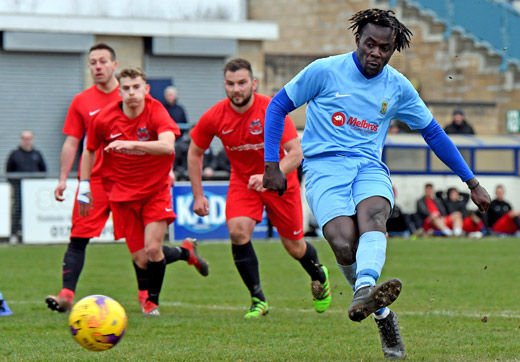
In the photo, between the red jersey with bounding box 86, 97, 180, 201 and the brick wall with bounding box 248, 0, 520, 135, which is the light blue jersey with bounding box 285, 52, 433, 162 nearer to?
the red jersey with bounding box 86, 97, 180, 201

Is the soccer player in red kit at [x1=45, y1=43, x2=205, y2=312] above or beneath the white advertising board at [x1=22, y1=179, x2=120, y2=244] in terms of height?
above

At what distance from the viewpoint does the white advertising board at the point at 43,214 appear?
19.4m

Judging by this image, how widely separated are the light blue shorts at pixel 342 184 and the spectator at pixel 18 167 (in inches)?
534

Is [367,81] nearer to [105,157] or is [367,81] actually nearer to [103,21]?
[105,157]

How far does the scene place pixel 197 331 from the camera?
828 cm

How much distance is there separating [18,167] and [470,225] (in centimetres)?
983

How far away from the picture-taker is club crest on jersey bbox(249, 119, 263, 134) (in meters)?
9.09

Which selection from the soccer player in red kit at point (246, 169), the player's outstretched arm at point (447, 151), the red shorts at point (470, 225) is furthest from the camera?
the red shorts at point (470, 225)

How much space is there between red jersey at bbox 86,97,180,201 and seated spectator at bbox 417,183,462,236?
1382 centimetres

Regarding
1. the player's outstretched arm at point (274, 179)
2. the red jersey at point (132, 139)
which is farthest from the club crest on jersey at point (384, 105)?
the red jersey at point (132, 139)

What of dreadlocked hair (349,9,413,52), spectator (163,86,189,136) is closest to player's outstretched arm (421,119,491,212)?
dreadlocked hair (349,9,413,52)

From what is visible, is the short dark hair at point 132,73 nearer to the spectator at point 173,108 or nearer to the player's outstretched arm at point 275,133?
the player's outstretched arm at point 275,133

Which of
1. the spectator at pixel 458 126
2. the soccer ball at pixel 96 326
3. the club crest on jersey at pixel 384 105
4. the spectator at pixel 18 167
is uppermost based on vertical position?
the club crest on jersey at pixel 384 105

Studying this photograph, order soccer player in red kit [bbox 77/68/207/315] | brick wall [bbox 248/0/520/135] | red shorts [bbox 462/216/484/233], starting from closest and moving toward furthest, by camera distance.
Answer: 1. soccer player in red kit [bbox 77/68/207/315]
2. red shorts [bbox 462/216/484/233]
3. brick wall [bbox 248/0/520/135]
